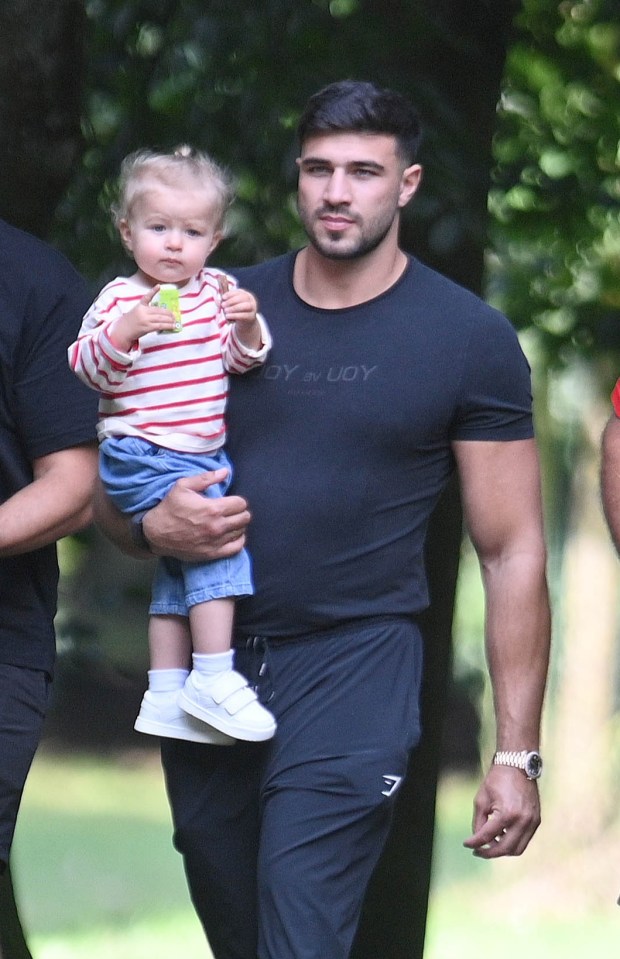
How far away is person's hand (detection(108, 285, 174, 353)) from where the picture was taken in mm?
3852

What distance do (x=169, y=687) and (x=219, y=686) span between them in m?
0.18

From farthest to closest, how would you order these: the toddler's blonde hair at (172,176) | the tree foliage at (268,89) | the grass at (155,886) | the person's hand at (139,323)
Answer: the grass at (155,886)
the tree foliage at (268,89)
the toddler's blonde hair at (172,176)
the person's hand at (139,323)

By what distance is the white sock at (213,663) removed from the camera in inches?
161

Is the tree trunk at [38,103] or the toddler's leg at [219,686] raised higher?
the tree trunk at [38,103]

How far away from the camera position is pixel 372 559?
4.16m

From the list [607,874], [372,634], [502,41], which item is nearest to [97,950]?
[607,874]

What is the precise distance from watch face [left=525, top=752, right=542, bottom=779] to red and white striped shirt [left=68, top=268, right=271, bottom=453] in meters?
0.94

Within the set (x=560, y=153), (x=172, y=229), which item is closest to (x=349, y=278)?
(x=172, y=229)

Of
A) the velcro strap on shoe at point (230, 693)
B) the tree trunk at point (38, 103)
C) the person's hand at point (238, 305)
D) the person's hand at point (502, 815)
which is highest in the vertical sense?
the tree trunk at point (38, 103)

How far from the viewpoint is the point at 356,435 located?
4.12m

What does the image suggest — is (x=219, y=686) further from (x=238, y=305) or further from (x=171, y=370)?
(x=238, y=305)

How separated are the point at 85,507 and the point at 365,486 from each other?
59 cm

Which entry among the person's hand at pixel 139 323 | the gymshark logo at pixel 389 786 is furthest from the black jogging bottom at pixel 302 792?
the person's hand at pixel 139 323

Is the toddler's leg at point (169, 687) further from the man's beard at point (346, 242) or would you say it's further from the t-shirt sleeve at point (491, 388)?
the man's beard at point (346, 242)
